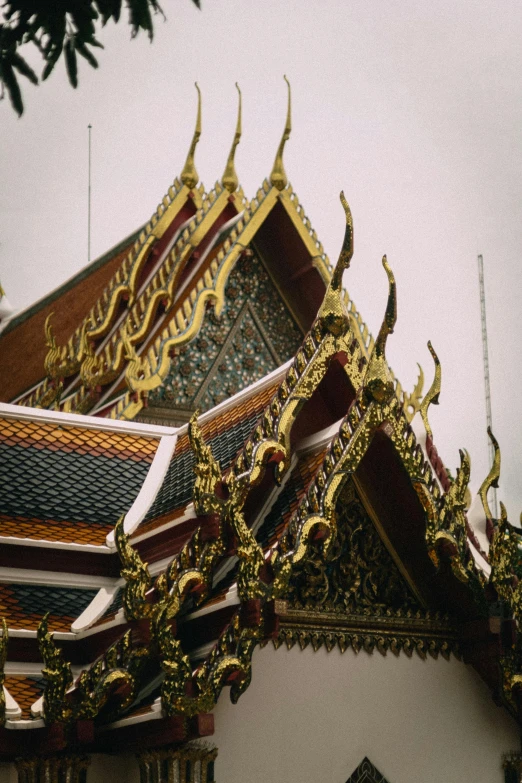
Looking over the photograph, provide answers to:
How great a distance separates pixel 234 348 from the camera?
12125mm

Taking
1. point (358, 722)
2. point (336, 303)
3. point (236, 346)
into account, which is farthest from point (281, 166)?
point (358, 722)

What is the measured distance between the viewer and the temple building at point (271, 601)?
6.02 m

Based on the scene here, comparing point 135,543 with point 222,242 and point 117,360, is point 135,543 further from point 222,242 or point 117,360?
point 222,242

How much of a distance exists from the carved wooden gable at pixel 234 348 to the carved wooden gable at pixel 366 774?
515 centimetres

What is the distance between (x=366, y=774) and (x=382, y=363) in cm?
172

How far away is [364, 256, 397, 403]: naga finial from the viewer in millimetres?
6527

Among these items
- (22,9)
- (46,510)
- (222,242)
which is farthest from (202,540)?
(222,242)

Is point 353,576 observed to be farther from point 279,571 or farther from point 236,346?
point 236,346

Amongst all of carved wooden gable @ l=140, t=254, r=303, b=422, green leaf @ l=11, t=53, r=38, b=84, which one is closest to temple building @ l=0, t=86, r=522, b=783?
green leaf @ l=11, t=53, r=38, b=84

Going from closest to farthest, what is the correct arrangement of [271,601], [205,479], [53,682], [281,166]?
[53,682] → [271,601] → [205,479] → [281,166]

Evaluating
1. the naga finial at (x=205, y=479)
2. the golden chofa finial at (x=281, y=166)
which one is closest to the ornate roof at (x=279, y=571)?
the naga finial at (x=205, y=479)

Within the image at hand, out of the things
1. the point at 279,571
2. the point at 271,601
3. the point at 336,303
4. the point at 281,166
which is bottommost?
the point at 271,601

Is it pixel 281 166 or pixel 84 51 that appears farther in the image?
pixel 281 166

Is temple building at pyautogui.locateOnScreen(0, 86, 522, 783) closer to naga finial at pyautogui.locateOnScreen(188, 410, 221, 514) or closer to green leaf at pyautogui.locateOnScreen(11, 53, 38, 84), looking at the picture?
naga finial at pyautogui.locateOnScreen(188, 410, 221, 514)
